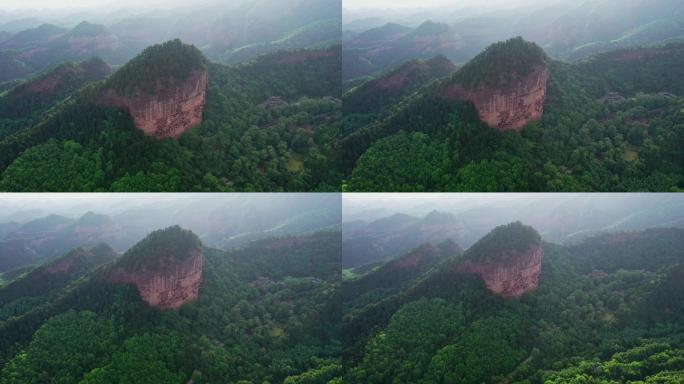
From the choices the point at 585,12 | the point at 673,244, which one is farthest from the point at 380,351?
the point at 585,12

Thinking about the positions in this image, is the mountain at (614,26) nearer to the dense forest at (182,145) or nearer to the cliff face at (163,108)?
the dense forest at (182,145)

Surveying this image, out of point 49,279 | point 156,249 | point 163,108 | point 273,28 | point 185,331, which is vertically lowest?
point 185,331

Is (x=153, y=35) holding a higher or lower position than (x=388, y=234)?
higher

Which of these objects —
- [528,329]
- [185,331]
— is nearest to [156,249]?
[185,331]

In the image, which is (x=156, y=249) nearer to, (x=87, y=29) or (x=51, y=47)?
(x=87, y=29)

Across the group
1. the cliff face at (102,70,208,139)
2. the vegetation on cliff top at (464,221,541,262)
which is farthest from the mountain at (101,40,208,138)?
the vegetation on cliff top at (464,221,541,262)

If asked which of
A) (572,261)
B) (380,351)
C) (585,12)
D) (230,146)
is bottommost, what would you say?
(380,351)

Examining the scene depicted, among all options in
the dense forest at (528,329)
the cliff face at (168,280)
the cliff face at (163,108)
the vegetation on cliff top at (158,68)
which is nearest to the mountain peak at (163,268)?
the cliff face at (168,280)

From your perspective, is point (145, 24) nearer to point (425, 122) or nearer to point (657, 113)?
point (425, 122)
